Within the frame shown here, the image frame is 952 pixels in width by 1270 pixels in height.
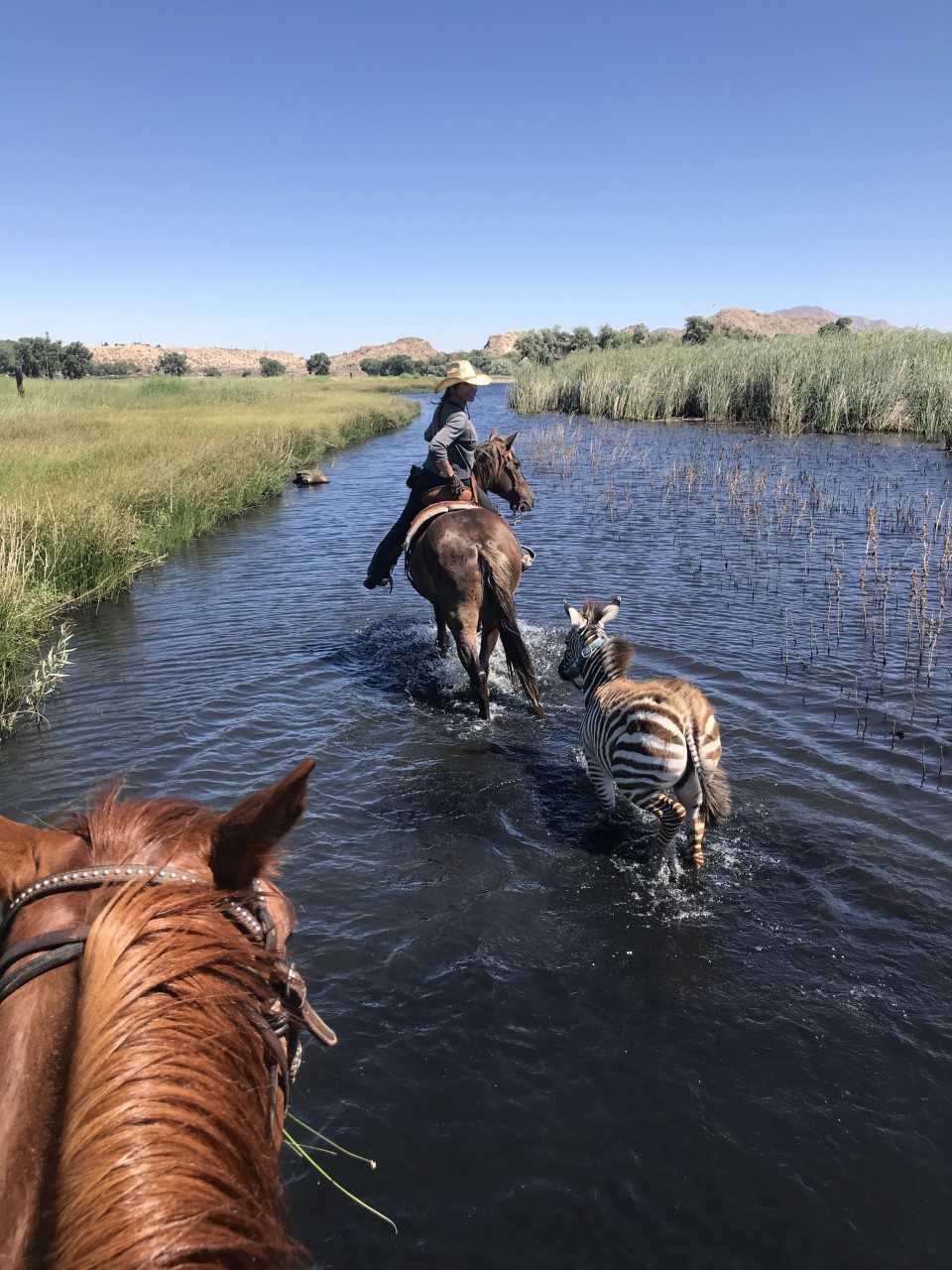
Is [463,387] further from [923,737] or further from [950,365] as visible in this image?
[950,365]

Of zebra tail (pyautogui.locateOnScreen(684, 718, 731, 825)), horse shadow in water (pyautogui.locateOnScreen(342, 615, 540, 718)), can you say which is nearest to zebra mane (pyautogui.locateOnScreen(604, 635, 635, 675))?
zebra tail (pyautogui.locateOnScreen(684, 718, 731, 825))

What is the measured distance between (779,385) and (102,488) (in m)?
26.5

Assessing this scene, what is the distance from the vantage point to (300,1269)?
154 centimetres

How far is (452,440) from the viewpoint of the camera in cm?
952

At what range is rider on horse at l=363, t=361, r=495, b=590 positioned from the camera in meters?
9.28

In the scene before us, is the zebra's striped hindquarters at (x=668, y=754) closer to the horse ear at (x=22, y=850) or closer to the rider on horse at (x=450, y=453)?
the horse ear at (x=22, y=850)

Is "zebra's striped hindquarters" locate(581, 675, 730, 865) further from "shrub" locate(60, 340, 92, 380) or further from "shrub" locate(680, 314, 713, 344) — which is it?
"shrub" locate(60, 340, 92, 380)

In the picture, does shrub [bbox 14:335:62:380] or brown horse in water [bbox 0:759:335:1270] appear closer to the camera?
brown horse in water [bbox 0:759:335:1270]

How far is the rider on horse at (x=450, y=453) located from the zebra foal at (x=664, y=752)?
420 centimetres

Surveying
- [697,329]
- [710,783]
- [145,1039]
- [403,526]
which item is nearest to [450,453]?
[403,526]

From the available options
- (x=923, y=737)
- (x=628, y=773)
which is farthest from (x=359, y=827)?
(x=923, y=737)

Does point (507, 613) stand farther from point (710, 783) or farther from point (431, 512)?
point (710, 783)

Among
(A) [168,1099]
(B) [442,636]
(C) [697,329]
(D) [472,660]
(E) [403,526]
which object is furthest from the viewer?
(C) [697,329]

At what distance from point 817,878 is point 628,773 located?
1.55m
